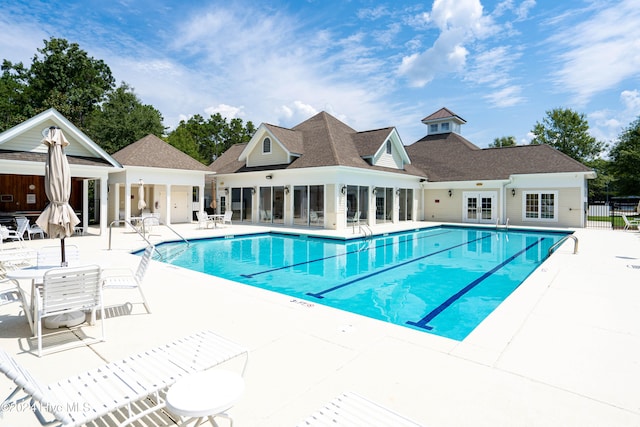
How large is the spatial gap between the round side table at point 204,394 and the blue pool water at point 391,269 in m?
4.48

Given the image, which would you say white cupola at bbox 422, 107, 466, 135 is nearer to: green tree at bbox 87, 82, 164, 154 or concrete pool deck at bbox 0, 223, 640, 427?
concrete pool deck at bbox 0, 223, 640, 427

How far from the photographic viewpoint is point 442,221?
24.8 m

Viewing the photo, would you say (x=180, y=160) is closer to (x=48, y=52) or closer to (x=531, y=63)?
(x=531, y=63)

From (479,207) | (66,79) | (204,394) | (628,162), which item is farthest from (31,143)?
(628,162)

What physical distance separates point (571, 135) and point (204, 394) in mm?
57324

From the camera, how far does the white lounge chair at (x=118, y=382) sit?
204 centimetres

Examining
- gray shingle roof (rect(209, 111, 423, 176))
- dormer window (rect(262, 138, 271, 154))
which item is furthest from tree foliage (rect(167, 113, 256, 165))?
dormer window (rect(262, 138, 271, 154))

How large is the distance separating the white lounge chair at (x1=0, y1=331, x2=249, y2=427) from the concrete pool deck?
18.9 inches

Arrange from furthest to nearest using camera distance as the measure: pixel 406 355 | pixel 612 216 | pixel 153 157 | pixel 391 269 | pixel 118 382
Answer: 1. pixel 153 157
2. pixel 612 216
3. pixel 391 269
4. pixel 406 355
5. pixel 118 382

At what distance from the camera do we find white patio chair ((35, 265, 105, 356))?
12.9ft

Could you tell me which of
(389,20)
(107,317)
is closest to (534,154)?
(389,20)

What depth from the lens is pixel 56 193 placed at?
204 inches

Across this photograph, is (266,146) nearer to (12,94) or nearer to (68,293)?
(68,293)

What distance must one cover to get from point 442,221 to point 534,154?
7.15m
